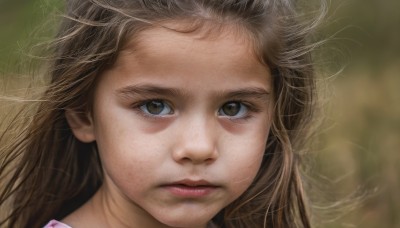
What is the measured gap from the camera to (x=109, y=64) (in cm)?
274

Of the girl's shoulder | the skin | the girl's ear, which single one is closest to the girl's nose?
the skin

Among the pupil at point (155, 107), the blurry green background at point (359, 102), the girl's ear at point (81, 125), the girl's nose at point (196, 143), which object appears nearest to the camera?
the girl's nose at point (196, 143)

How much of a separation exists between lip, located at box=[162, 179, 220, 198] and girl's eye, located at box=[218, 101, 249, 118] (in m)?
0.20

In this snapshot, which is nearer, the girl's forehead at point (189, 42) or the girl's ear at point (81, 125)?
the girl's forehead at point (189, 42)

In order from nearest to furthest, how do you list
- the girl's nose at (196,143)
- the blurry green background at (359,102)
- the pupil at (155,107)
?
1. the girl's nose at (196,143)
2. the pupil at (155,107)
3. the blurry green background at (359,102)

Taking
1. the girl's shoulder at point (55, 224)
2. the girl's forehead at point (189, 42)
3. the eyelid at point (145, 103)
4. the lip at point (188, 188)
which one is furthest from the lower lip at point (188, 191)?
the girl's shoulder at point (55, 224)

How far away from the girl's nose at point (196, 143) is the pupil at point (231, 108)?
0.08m

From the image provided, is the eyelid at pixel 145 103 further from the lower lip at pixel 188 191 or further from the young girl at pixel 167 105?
the lower lip at pixel 188 191

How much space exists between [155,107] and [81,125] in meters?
0.32

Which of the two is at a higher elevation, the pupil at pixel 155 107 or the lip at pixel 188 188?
the pupil at pixel 155 107

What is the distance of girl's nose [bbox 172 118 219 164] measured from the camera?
8.51 ft

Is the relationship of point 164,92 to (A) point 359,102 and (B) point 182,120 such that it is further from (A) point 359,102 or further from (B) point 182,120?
(A) point 359,102

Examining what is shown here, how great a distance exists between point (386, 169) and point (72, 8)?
1875 millimetres

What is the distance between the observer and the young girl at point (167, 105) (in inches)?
104
